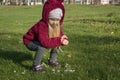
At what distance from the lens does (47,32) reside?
6918mm

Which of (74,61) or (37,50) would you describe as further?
(74,61)

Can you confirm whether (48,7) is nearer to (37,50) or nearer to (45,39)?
(45,39)

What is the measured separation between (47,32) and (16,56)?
1763mm

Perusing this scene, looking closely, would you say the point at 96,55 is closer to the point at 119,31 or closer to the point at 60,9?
the point at 60,9

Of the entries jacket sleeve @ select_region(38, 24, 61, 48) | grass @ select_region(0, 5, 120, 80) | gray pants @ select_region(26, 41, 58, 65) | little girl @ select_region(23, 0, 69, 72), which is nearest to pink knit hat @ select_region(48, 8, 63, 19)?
little girl @ select_region(23, 0, 69, 72)

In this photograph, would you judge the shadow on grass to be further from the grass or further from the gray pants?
the gray pants

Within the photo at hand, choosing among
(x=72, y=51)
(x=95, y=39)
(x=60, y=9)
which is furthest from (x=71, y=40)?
(x=60, y=9)

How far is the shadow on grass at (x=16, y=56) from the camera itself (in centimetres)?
795

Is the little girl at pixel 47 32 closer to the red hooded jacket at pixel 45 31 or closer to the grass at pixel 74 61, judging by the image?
the red hooded jacket at pixel 45 31

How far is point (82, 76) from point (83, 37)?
5325 mm

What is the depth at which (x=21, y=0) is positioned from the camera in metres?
60.4

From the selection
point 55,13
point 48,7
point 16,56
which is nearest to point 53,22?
point 55,13

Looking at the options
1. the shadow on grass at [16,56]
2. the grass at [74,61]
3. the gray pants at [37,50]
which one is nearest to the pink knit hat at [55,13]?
the gray pants at [37,50]

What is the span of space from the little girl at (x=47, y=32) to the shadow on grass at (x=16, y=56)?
63 cm
